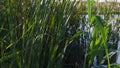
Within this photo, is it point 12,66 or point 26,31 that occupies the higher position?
point 26,31

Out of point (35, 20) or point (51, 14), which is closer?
point (35, 20)

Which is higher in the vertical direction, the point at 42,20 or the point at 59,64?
the point at 42,20

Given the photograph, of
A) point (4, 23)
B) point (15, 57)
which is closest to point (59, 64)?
point (15, 57)

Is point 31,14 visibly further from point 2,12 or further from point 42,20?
point 2,12

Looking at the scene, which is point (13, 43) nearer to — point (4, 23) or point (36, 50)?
point (36, 50)

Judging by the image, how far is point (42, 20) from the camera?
101 cm

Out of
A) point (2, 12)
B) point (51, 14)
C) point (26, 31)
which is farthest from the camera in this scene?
point (2, 12)

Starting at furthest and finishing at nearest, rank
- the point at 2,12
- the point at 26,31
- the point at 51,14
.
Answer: the point at 2,12 → the point at 51,14 → the point at 26,31

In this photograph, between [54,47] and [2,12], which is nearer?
[54,47]

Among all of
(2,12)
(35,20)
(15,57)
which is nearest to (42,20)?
(35,20)

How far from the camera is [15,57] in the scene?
100cm

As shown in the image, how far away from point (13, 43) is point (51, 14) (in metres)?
0.19

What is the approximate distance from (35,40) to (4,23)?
234 millimetres

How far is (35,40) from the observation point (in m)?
0.99
